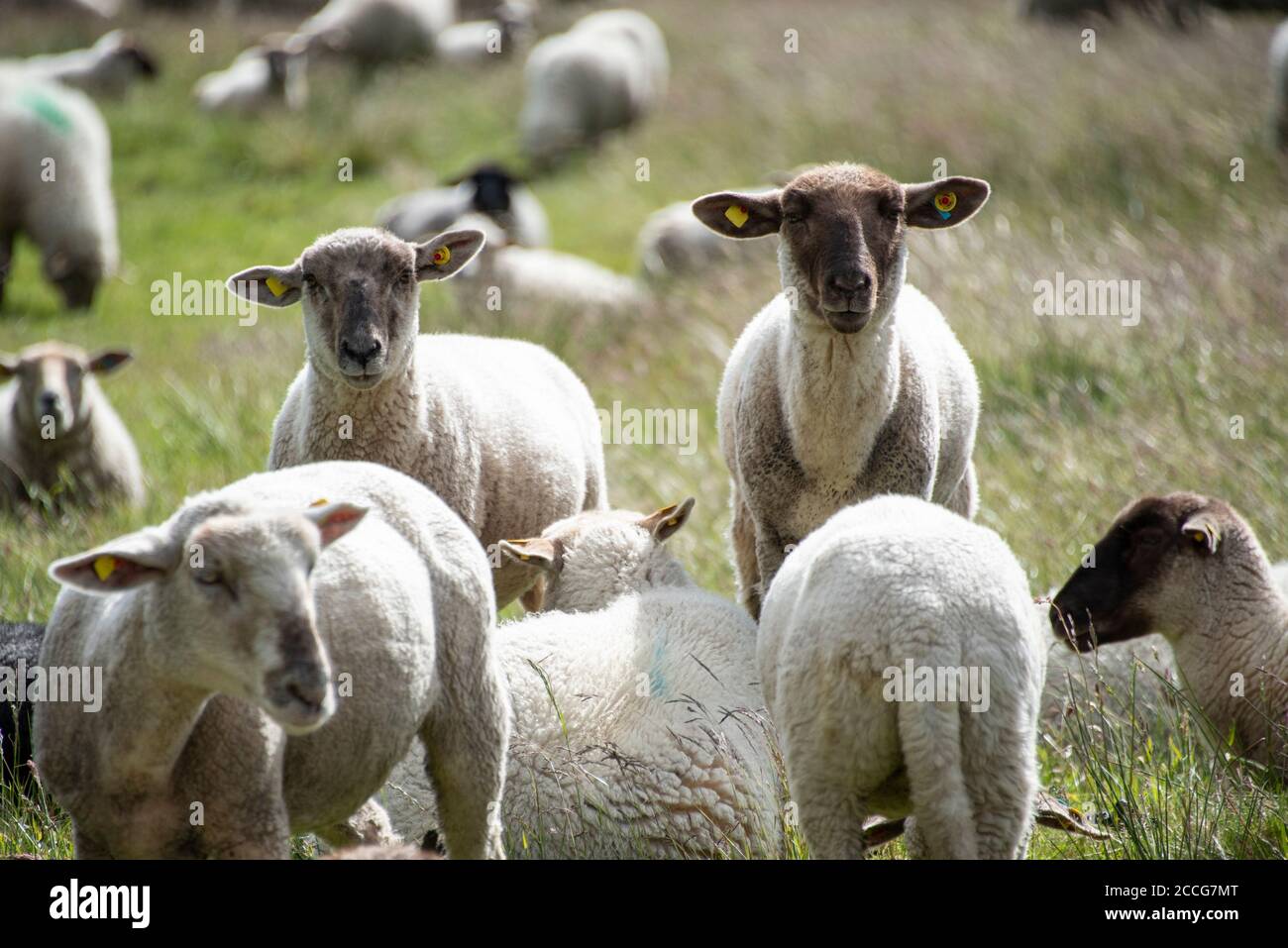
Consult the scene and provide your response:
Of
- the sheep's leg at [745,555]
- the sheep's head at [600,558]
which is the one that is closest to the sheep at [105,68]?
the sheep's leg at [745,555]

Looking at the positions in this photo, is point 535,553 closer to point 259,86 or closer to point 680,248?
point 680,248

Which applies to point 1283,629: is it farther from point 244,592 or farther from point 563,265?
point 563,265

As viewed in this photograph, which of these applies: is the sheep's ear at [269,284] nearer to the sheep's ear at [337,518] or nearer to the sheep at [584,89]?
the sheep's ear at [337,518]

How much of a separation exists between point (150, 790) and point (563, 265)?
10.3 m

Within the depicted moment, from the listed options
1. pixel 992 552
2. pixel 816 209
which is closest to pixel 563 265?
pixel 816 209

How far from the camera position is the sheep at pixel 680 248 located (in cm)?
1414

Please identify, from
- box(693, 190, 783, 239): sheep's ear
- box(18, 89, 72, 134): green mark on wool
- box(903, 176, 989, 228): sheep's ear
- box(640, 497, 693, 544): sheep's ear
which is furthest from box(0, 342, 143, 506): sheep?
box(903, 176, 989, 228): sheep's ear

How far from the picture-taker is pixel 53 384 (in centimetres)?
945

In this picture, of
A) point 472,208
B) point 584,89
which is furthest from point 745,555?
point 584,89

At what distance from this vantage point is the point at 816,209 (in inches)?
201

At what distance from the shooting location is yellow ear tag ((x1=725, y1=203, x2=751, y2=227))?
17.7 feet

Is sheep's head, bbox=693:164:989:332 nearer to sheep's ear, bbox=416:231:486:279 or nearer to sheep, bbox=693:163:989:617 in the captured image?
sheep, bbox=693:163:989:617

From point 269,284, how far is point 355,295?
45 cm
